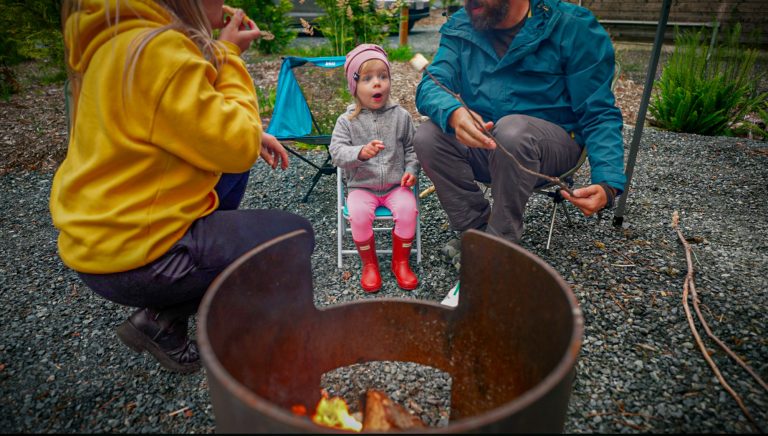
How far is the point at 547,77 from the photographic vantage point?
102 inches

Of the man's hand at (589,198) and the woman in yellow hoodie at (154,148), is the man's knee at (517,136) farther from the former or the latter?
the woman in yellow hoodie at (154,148)

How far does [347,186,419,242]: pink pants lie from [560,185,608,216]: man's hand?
0.92m

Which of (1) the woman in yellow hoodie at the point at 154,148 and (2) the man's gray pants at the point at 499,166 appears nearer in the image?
(1) the woman in yellow hoodie at the point at 154,148

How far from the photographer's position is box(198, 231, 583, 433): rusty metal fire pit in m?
0.93

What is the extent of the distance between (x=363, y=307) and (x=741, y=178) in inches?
149

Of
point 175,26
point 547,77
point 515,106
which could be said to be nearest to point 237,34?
point 175,26

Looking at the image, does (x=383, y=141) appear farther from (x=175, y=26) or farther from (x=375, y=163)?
(x=175, y=26)

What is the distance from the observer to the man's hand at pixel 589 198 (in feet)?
6.54

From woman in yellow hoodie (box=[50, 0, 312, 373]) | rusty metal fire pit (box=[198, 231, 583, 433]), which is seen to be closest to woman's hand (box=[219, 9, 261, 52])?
woman in yellow hoodie (box=[50, 0, 312, 373])

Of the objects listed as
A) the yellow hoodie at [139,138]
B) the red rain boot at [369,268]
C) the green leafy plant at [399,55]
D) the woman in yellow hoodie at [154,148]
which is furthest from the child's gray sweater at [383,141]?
the green leafy plant at [399,55]

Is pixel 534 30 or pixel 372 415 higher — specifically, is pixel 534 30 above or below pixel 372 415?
above

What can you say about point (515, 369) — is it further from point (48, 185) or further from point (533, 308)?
point (48, 185)

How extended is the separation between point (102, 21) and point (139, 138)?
1.24ft

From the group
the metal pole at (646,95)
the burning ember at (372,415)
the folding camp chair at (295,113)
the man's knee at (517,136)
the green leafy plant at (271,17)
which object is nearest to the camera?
the burning ember at (372,415)
